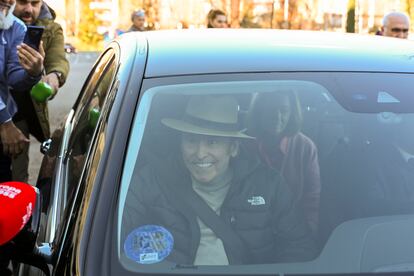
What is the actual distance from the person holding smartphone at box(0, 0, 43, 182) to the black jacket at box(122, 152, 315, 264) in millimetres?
1726

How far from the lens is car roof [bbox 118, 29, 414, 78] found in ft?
7.12

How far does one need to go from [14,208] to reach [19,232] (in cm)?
8

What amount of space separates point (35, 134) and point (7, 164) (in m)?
0.38

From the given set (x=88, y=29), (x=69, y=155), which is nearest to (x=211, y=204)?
(x=69, y=155)

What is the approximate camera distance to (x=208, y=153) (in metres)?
2.15

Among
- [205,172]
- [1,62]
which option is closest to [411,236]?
[205,172]

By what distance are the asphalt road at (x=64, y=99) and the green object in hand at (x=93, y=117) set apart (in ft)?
4.73

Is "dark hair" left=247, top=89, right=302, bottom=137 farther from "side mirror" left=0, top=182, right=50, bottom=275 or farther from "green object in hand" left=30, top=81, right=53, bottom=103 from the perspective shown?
"green object in hand" left=30, top=81, right=53, bottom=103

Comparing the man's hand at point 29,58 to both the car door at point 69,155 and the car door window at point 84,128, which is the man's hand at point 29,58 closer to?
the car door at point 69,155

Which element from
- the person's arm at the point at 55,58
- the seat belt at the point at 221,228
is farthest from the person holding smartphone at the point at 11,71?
the seat belt at the point at 221,228

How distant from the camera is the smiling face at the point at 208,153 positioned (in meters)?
2.12

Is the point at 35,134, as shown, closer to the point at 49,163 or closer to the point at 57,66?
the point at 57,66

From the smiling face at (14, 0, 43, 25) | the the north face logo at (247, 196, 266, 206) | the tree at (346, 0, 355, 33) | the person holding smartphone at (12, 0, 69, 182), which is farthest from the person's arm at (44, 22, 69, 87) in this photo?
the tree at (346, 0, 355, 33)

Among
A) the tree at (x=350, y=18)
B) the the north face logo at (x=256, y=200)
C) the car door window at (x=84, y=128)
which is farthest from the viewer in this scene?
the tree at (x=350, y=18)
